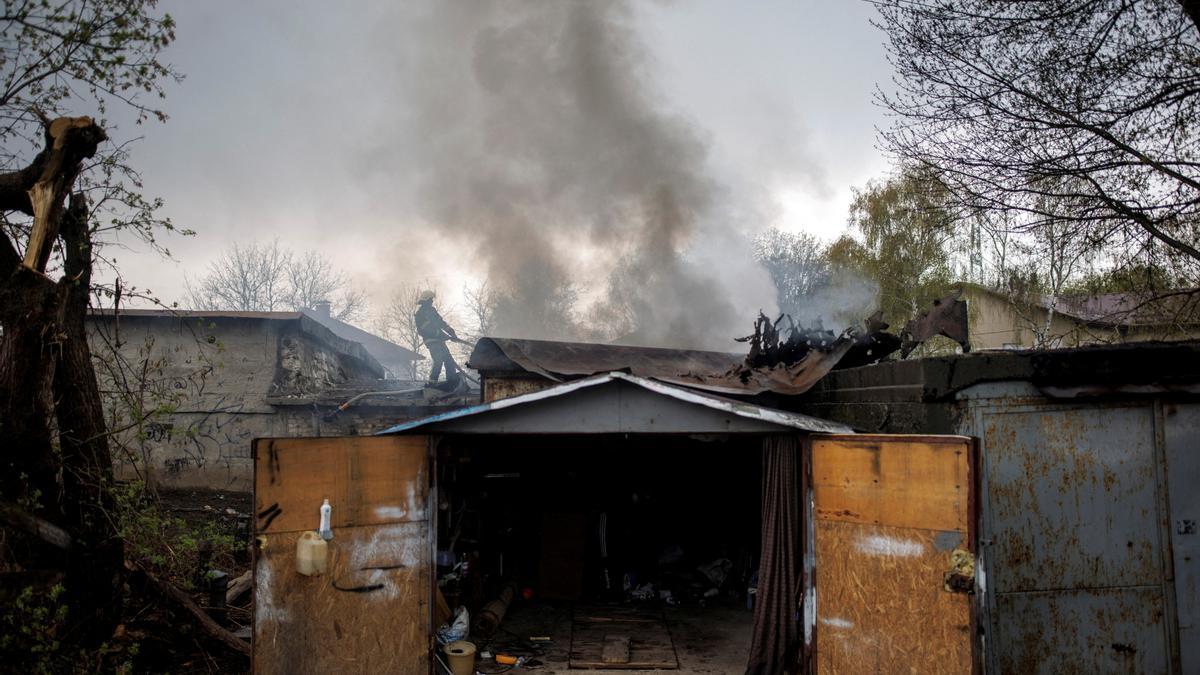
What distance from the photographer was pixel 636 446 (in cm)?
1045

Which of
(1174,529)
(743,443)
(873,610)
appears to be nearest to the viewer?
(873,610)

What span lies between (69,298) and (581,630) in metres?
6.08

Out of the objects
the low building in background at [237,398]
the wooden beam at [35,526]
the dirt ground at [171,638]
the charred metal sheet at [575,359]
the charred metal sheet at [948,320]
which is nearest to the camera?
the wooden beam at [35,526]

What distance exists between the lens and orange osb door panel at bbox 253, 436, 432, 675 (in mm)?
5414

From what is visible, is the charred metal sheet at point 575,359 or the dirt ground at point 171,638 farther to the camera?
the charred metal sheet at point 575,359

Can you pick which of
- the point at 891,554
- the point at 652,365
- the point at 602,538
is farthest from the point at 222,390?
the point at 891,554

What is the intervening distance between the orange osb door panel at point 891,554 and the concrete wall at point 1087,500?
1.26 meters

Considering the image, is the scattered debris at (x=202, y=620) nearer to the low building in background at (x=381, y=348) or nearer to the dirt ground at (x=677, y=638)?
the dirt ground at (x=677, y=638)

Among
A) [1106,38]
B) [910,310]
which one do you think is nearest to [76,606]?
[1106,38]

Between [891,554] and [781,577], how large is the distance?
4.21 ft

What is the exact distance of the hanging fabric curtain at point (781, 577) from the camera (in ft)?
20.4

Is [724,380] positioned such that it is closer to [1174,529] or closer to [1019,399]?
[1019,399]

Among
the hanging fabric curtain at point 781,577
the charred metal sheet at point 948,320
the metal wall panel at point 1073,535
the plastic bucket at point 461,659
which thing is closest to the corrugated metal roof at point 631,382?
the hanging fabric curtain at point 781,577

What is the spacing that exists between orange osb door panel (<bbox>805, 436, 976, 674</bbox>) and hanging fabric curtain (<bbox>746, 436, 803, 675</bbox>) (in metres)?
0.46
